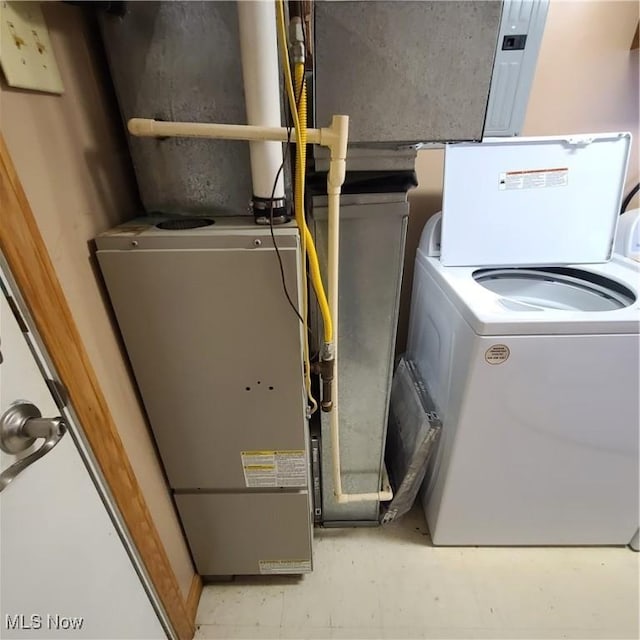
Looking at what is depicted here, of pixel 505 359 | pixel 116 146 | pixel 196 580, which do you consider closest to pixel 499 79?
pixel 505 359

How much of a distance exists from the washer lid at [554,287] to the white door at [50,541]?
1342 millimetres

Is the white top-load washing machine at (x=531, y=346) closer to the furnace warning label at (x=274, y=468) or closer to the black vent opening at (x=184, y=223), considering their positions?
the furnace warning label at (x=274, y=468)

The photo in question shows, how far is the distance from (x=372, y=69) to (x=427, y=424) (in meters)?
1.02

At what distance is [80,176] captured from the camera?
72 centimetres

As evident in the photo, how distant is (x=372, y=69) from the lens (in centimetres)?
72

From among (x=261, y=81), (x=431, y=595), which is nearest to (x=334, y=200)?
(x=261, y=81)

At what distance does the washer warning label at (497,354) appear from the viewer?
98 centimetres

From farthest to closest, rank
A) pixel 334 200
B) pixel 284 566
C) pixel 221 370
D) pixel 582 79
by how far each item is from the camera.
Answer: pixel 582 79 → pixel 284 566 → pixel 221 370 → pixel 334 200

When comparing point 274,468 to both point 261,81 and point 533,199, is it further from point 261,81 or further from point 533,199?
point 533,199

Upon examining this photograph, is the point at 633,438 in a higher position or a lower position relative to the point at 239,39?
lower

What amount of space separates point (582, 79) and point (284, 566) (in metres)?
2.12

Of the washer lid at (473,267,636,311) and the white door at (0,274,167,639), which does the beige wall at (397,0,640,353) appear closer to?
the washer lid at (473,267,636,311)

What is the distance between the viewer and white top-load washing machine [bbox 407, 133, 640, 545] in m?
0.99

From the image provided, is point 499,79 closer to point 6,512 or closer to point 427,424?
point 427,424
